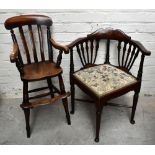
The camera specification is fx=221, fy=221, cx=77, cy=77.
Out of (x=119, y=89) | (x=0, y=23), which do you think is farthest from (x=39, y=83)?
(x=119, y=89)

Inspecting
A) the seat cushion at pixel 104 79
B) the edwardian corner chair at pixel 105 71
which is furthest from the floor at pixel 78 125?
the seat cushion at pixel 104 79

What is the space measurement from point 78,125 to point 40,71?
2.16 feet

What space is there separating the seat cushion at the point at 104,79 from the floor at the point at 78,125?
1.61ft

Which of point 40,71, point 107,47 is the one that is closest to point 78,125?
point 40,71

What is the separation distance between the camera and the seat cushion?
1784 millimetres

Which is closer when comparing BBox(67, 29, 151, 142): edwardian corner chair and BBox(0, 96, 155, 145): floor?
BBox(67, 29, 151, 142): edwardian corner chair

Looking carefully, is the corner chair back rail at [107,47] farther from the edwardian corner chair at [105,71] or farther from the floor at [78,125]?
the floor at [78,125]

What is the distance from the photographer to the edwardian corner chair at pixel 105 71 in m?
1.79

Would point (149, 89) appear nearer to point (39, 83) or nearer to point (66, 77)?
point (66, 77)

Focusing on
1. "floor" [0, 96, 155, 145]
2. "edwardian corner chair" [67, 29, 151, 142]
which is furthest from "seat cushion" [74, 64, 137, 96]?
"floor" [0, 96, 155, 145]

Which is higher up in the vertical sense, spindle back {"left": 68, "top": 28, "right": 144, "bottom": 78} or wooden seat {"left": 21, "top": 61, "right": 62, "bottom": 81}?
spindle back {"left": 68, "top": 28, "right": 144, "bottom": 78}

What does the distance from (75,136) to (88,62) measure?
2.37 ft

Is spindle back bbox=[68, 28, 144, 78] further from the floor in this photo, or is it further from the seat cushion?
the floor

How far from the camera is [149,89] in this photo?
2.54 metres
